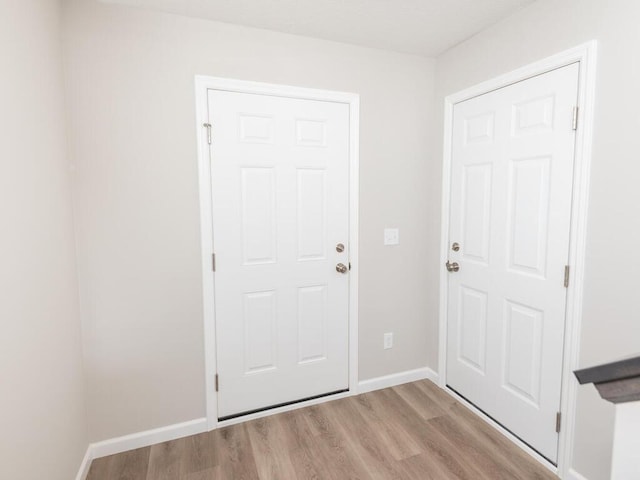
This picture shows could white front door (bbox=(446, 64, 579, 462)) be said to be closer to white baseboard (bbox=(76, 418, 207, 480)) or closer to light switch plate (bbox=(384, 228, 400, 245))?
light switch plate (bbox=(384, 228, 400, 245))

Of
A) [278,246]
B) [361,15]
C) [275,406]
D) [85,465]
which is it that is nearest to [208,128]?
[278,246]

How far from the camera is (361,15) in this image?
1939mm

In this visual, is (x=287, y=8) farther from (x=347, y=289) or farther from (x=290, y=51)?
(x=347, y=289)

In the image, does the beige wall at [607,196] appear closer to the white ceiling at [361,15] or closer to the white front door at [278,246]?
the white ceiling at [361,15]

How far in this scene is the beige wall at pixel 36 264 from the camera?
1166 millimetres

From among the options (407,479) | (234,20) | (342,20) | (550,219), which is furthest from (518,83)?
(407,479)

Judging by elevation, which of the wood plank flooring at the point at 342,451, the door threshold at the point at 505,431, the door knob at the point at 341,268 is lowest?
the wood plank flooring at the point at 342,451

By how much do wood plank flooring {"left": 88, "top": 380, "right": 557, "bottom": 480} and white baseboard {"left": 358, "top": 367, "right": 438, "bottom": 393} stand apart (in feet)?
0.64

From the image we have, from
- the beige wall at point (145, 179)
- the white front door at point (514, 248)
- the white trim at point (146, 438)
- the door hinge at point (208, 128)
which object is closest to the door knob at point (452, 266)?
the white front door at point (514, 248)

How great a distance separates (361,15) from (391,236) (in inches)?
54.7

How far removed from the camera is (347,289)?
2.44 m

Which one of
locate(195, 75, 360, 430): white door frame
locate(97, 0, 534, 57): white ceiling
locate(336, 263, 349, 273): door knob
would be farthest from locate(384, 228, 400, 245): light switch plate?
locate(97, 0, 534, 57): white ceiling

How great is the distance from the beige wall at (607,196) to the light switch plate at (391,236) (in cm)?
117

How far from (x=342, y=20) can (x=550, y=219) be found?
156 cm
